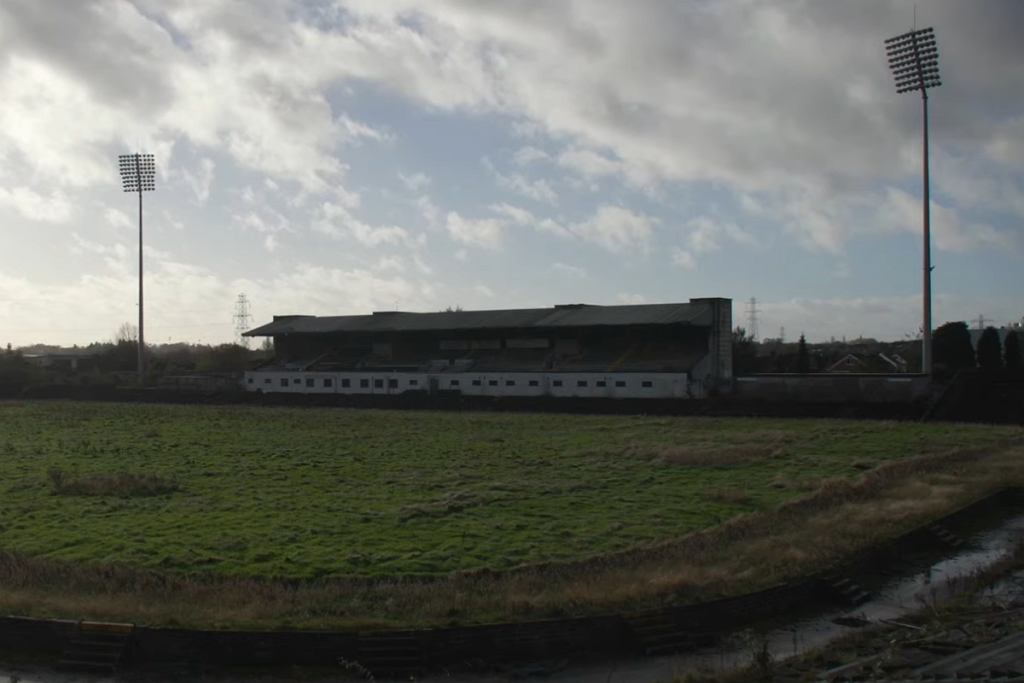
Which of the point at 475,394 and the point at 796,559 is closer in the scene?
the point at 796,559

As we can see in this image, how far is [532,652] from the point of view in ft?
40.2

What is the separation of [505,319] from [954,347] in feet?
102

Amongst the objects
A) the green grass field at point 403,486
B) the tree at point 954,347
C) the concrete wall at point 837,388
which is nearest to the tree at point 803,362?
the tree at point 954,347

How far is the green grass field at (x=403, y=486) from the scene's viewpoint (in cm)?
1705

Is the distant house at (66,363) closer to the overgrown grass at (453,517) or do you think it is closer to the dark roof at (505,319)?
the dark roof at (505,319)

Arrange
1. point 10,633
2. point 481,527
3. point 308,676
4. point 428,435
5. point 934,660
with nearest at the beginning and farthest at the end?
point 934,660 < point 308,676 < point 10,633 < point 481,527 < point 428,435

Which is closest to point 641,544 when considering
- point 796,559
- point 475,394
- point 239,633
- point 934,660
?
point 796,559

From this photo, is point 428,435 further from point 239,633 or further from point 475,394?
point 239,633

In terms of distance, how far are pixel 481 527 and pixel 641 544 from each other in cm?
339

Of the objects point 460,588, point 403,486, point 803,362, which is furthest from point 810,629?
point 803,362

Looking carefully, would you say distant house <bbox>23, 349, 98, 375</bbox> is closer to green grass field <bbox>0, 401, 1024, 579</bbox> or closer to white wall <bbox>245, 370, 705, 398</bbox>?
white wall <bbox>245, 370, 705, 398</bbox>

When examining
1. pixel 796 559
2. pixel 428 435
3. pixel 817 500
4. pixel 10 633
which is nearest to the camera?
pixel 10 633

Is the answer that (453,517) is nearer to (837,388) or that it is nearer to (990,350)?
(837,388)

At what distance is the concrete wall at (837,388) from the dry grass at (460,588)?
30.0 metres
